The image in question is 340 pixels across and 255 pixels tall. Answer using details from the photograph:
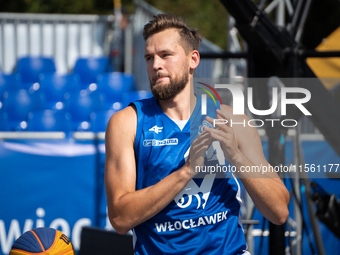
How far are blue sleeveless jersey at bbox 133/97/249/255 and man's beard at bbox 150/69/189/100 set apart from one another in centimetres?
14

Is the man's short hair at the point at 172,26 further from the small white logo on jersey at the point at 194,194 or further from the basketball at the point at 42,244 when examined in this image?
A: the basketball at the point at 42,244

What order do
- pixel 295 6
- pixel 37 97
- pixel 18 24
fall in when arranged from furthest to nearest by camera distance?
1. pixel 18 24
2. pixel 37 97
3. pixel 295 6

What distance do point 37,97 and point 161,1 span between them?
1241 centimetres

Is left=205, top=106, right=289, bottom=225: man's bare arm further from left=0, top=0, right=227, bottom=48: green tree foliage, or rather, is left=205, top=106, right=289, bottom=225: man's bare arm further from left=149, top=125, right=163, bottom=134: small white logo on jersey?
left=0, top=0, right=227, bottom=48: green tree foliage

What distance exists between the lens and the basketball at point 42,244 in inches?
81.7

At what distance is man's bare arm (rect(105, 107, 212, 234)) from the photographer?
183cm

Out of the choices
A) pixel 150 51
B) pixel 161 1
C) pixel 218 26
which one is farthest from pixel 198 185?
pixel 218 26

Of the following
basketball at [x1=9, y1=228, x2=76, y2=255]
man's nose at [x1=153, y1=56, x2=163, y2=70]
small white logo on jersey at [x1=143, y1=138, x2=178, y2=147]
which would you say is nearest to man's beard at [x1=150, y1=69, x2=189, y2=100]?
man's nose at [x1=153, y1=56, x2=163, y2=70]

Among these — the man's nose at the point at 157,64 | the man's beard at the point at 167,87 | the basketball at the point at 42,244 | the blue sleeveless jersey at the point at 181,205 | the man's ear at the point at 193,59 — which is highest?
the man's ear at the point at 193,59

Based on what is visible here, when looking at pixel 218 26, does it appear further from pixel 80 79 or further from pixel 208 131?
pixel 208 131

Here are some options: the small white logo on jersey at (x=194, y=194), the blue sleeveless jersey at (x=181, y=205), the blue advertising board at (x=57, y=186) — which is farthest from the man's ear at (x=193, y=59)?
the blue advertising board at (x=57, y=186)

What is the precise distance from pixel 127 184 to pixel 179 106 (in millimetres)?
567

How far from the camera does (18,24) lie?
8.56 meters

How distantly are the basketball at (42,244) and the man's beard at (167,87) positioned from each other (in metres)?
1.04
